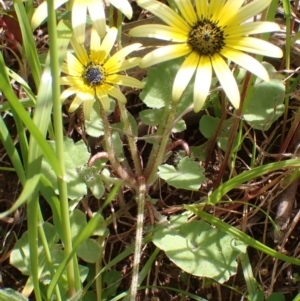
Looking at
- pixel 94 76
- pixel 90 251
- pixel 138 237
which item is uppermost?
pixel 94 76

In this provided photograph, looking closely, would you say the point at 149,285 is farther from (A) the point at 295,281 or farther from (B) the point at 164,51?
(B) the point at 164,51

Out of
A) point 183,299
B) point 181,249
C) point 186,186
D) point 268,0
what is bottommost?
point 183,299

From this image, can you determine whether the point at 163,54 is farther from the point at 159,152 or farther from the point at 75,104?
the point at 159,152

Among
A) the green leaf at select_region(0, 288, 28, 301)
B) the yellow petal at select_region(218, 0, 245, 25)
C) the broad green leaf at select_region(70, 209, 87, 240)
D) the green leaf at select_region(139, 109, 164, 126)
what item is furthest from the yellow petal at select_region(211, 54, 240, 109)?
the green leaf at select_region(0, 288, 28, 301)

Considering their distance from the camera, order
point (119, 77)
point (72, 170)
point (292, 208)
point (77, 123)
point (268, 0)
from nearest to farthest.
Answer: point (268, 0) → point (119, 77) → point (72, 170) → point (292, 208) → point (77, 123)

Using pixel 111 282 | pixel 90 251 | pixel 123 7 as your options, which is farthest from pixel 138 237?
pixel 123 7

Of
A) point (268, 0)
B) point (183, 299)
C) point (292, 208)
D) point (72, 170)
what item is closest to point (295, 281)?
point (292, 208)

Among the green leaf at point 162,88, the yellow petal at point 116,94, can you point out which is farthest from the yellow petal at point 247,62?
the green leaf at point 162,88
